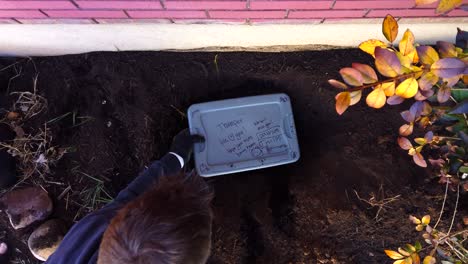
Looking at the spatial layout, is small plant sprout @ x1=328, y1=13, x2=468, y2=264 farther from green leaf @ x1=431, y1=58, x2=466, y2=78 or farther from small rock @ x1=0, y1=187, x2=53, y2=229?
small rock @ x1=0, y1=187, x2=53, y2=229

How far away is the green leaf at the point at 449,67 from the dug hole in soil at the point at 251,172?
1.05m

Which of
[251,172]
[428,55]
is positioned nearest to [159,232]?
[428,55]

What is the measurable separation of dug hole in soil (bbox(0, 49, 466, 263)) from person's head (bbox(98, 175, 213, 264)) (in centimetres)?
70

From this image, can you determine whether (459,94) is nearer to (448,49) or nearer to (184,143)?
(448,49)

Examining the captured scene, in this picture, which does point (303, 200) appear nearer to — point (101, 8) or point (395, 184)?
point (395, 184)

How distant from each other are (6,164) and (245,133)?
45.8 inches

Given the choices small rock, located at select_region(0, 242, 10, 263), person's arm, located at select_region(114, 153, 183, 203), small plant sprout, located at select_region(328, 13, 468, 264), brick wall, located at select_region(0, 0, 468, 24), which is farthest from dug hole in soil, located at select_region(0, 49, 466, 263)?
small plant sprout, located at select_region(328, 13, 468, 264)

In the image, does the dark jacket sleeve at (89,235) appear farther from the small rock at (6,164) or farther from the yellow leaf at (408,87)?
the yellow leaf at (408,87)

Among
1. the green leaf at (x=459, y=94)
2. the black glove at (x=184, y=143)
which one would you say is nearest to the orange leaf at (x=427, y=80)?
the green leaf at (x=459, y=94)

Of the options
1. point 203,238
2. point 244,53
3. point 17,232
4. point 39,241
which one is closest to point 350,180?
point 244,53

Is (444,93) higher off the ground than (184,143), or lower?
higher

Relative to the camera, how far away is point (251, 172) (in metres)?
2.02

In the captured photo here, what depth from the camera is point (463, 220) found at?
1.82 m

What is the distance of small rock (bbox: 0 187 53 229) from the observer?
1.97 m
